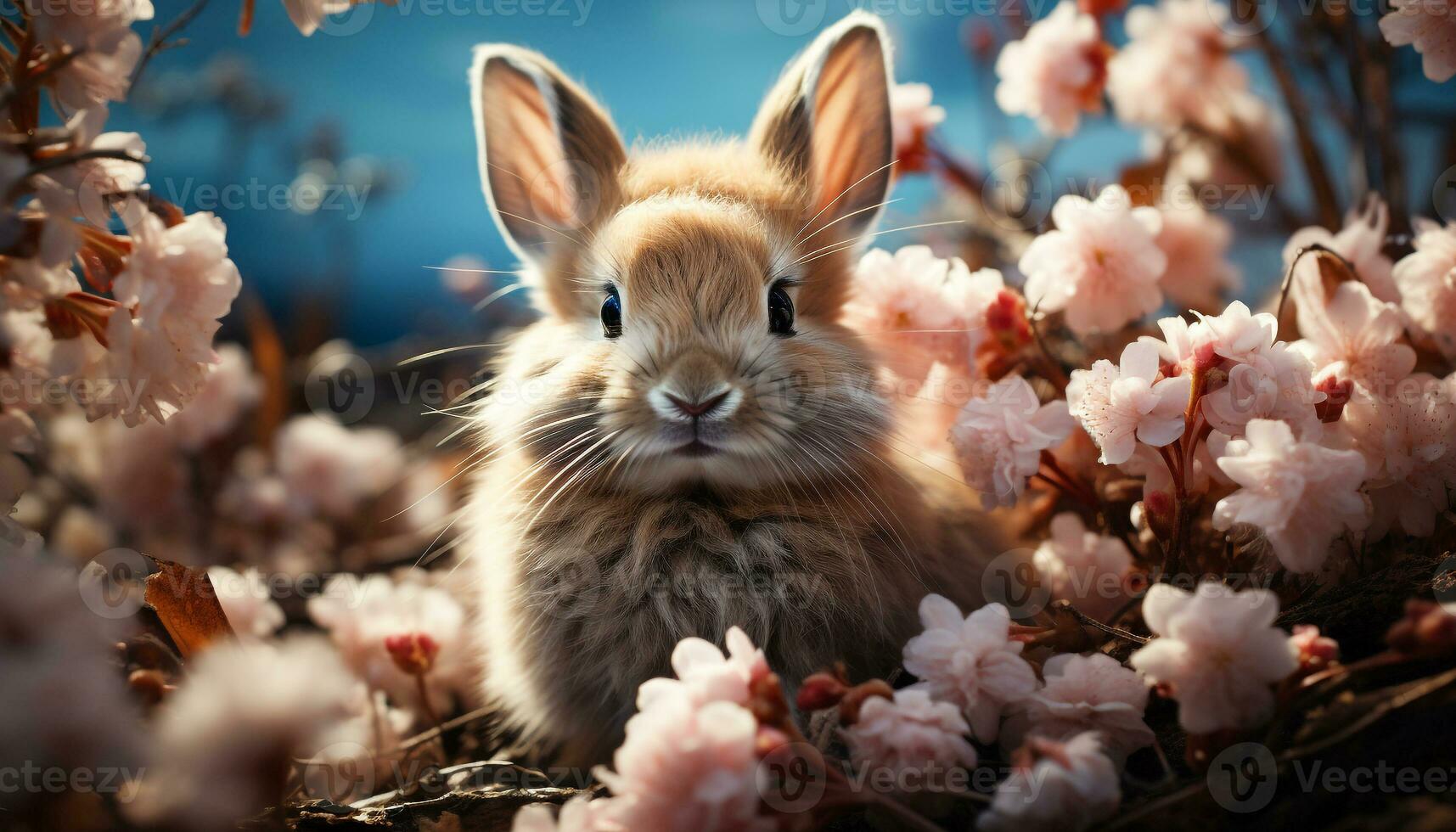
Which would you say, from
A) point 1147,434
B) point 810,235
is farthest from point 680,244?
point 1147,434

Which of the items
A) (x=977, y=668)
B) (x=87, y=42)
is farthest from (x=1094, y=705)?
(x=87, y=42)

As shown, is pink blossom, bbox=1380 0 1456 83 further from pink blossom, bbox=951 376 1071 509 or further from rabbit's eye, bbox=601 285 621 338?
rabbit's eye, bbox=601 285 621 338

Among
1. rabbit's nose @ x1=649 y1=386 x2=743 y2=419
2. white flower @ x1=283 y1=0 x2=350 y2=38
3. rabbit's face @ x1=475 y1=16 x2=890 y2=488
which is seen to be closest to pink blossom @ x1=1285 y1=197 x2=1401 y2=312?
rabbit's face @ x1=475 y1=16 x2=890 y2=488

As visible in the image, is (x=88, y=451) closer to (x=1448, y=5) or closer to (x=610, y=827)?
(x=610, y=827)

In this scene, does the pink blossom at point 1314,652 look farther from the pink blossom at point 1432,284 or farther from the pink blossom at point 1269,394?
the pink blossom at point 1432,284

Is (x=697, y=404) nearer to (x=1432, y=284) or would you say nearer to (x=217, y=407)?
(x=1432, y=284)
